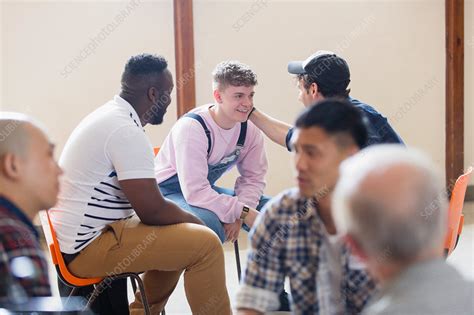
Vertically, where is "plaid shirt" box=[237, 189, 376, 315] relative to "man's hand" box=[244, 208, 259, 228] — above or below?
above

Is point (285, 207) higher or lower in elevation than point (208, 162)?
higher

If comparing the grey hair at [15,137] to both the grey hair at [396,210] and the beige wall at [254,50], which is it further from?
the beige wall at [254,50]

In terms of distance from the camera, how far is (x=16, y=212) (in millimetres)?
1784

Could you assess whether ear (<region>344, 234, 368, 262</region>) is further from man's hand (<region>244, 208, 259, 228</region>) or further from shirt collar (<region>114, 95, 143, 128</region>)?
man's hand (<region>244, 208, 259, 228</region>)

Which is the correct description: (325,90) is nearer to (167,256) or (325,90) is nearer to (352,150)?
(167,256)

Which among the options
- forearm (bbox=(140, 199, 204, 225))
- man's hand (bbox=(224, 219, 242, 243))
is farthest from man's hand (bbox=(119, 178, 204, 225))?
man's hand (bbox=(224, 219, 242, 243))

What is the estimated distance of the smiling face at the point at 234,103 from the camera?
10.7 ft

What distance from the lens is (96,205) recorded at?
8.97ft

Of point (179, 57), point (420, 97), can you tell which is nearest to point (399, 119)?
point (420, 97)

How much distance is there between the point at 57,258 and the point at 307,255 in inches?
45.6

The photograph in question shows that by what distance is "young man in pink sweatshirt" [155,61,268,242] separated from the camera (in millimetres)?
3168

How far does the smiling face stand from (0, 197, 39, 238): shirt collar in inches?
62.4

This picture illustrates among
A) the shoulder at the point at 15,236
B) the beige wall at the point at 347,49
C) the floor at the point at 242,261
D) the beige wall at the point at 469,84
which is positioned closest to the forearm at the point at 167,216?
the floor at the point at 242,261

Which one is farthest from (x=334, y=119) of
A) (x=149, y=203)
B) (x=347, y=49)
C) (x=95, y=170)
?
(x=347, y=49)
